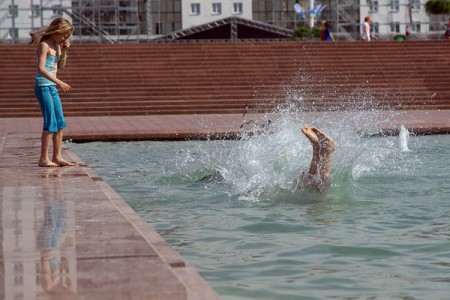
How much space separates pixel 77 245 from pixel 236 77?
22.5m

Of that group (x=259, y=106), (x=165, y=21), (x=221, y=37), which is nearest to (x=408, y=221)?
(x=259, y=106)

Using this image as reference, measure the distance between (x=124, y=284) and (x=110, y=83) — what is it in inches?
901

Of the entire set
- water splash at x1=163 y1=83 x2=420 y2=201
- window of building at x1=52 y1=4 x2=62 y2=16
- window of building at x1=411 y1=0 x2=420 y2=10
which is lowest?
water splash at x1=163 y1=83 x2=420 y2=201

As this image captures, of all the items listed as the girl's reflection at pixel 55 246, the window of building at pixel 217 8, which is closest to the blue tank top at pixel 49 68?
the girl's reflection at pixel 55 246

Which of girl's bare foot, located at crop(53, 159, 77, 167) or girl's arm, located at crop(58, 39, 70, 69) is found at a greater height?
girl's arm, located at crop(58, 39, 70, 69)

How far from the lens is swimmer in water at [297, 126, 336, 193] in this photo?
9625 millimetres

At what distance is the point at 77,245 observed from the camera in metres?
6.46

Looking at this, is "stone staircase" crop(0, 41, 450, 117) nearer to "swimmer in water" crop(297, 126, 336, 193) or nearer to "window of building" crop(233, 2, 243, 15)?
"swimmer in water" crop(297, 126, 336, 193)

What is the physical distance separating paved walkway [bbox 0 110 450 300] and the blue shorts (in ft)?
1.43

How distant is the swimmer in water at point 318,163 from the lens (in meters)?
9.62

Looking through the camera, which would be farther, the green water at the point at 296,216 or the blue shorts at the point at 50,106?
the blue shorts at the point at 50,106

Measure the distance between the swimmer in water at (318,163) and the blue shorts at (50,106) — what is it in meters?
2.53

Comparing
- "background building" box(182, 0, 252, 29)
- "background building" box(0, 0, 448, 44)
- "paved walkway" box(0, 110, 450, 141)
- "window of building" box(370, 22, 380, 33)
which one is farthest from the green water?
"background building" box(182, 0, 252, 29)

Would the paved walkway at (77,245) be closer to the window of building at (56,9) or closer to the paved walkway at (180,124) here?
the paved walkway at (180,124)
